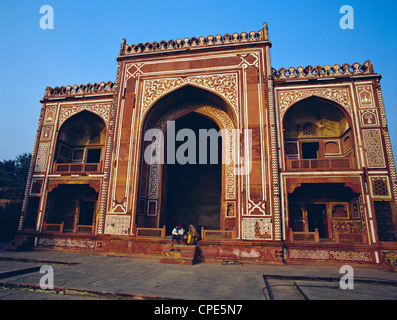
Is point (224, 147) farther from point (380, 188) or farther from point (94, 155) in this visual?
point (94, 155)

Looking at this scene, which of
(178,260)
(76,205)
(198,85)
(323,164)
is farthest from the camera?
(76,205)

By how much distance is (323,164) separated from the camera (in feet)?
35.7

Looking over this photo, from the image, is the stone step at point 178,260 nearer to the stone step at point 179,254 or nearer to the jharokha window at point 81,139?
the stone step at point 179,254

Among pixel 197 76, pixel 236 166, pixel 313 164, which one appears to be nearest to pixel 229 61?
pixel 197 76

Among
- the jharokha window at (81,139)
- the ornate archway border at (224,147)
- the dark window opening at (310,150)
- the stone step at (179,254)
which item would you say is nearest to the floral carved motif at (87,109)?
the jharokha window at (81,139)

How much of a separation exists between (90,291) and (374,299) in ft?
19.4

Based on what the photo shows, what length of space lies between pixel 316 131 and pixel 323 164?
287 centimetres

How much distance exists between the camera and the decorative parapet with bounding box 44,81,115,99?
1414 cm

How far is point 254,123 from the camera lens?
36.9 ft

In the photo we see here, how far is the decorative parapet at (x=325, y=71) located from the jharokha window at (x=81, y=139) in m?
10.6

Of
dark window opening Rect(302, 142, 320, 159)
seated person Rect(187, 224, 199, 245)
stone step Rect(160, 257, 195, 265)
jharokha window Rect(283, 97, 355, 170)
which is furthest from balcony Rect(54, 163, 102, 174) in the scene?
Answer: dark window opening Rect(302, 142, 320, 159)

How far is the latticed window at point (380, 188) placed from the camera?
33.0 ft

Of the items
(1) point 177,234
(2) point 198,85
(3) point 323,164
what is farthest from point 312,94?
(1) point 177,234
